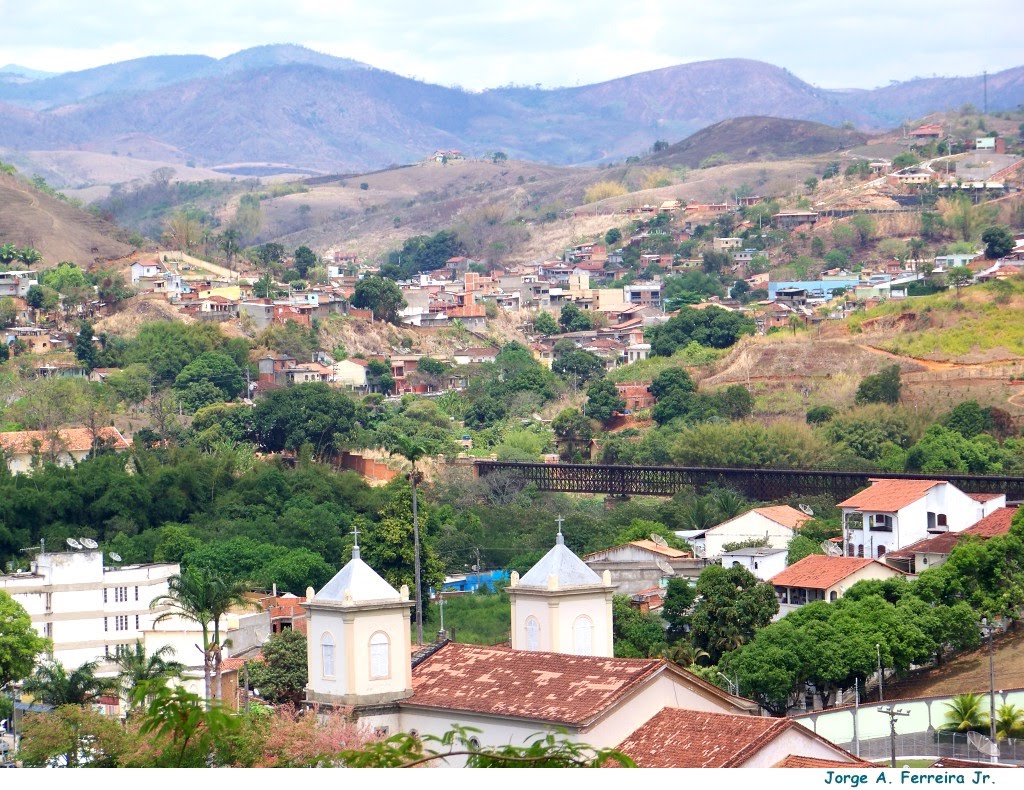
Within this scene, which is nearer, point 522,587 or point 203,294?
point 522,587

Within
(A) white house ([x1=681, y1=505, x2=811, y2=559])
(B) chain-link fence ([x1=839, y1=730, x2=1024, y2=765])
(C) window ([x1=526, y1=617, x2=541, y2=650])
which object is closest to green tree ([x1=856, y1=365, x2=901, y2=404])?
(A) white house ([x1=681, y1=505, x2=811, y2=559])

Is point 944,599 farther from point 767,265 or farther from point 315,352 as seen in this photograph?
point 767,265

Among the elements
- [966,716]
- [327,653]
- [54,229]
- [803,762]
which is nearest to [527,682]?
[327,653]

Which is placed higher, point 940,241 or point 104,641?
point 940,241

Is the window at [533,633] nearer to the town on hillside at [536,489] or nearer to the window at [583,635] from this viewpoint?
the town on hillside at [536,489]

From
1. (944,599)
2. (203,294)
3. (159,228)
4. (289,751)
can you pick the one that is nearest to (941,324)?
(203,294)

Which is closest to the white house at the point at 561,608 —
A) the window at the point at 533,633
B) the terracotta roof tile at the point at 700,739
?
the window at the point at 533,633
